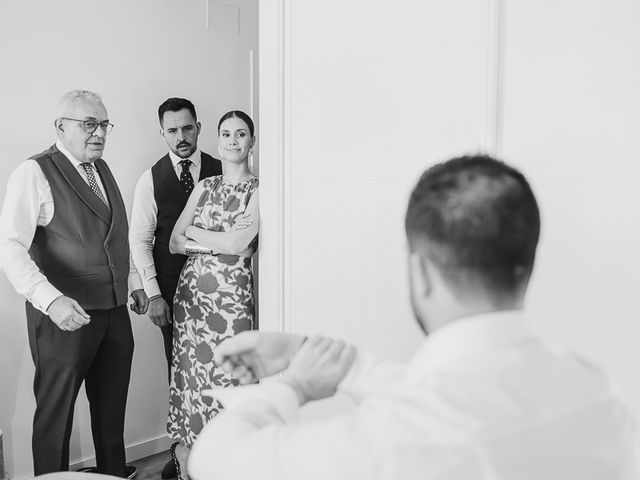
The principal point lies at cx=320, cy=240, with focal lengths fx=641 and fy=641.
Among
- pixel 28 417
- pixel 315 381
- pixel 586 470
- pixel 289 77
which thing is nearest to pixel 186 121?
pixel 289 77

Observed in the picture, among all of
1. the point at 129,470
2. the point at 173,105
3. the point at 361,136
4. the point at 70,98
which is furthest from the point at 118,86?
the point at 129,470

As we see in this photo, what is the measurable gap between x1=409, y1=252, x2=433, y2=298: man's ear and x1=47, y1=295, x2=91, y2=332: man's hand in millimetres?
1934

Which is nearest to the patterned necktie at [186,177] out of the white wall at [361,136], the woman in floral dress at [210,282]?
the woman in floral dress at [210,282]

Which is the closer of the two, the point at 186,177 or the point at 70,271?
the point at 70,271

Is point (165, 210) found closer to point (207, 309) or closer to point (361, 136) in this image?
point (207, 309)

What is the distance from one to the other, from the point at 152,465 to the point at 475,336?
2977mm

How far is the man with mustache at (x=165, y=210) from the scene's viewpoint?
123 inches

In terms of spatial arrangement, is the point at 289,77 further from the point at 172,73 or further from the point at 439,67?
the point at 172,73

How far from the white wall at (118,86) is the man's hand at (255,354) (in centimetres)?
222

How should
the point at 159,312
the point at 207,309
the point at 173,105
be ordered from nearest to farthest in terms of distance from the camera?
the point at 207,309 → the point at 159,312 → the point at 173,105

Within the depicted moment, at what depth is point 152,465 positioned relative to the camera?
10.9 ft

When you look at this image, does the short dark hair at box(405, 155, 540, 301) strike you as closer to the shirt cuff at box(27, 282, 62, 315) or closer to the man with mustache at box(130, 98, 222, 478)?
the shirt cuff at box(27, 282, 62, 315)

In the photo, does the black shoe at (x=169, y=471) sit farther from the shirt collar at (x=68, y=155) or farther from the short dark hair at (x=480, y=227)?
the short dark hair at (x=480, y=227)

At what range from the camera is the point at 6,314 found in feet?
9.18
